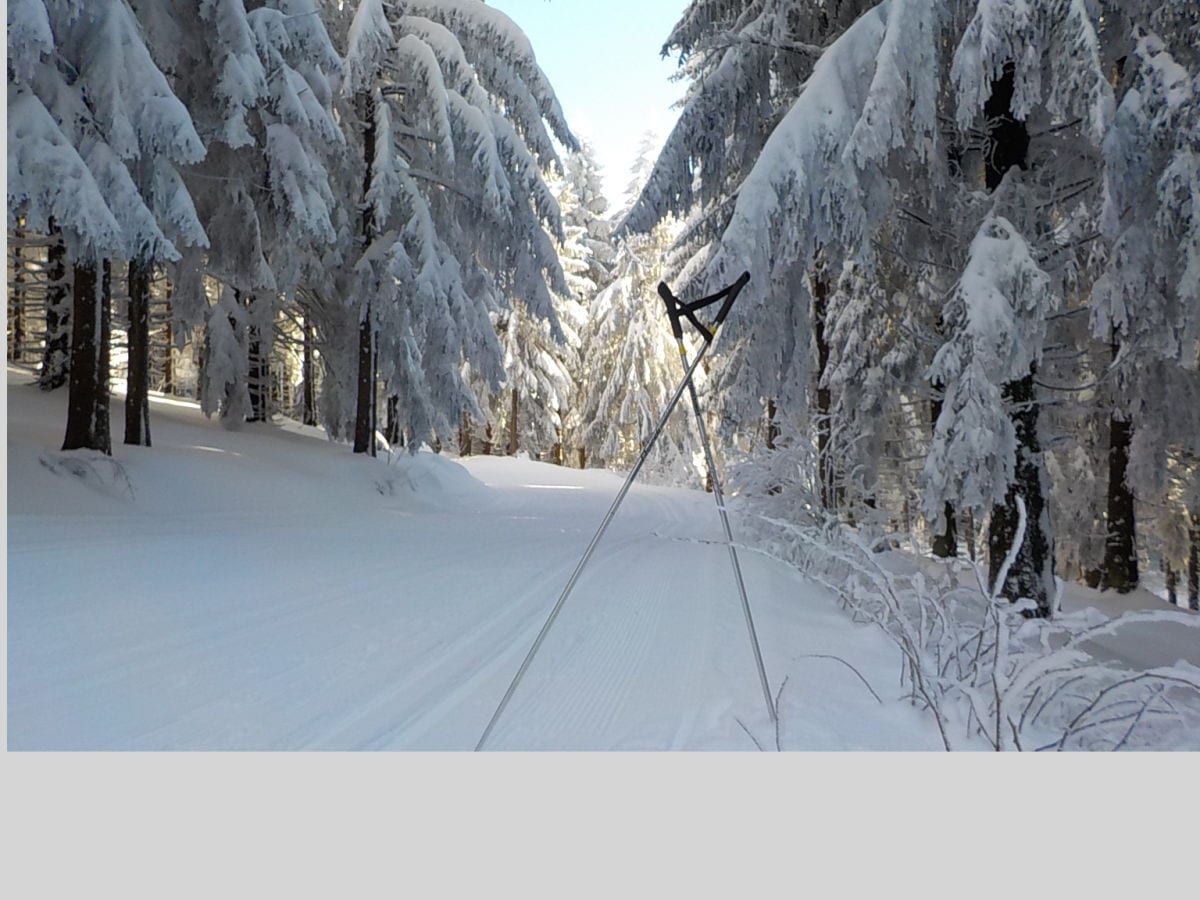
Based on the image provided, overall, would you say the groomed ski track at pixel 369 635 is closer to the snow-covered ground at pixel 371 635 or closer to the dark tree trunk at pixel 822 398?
the snow-covered ground at pixel 371 635

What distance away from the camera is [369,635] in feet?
8.54

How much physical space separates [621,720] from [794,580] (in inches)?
105

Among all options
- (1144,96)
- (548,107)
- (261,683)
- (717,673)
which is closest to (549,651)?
(717,673)

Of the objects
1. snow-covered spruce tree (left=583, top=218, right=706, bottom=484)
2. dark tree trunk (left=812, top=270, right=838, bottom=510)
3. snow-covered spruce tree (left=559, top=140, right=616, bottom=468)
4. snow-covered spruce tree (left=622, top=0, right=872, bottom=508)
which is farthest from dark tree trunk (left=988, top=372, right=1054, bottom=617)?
snow-covered spruce tree (left=559, top=140, right=616, bottom=468)

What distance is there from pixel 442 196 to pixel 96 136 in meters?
4.20

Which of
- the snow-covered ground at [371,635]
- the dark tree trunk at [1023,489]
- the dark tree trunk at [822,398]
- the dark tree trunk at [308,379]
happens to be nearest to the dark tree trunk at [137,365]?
the snow-covered ground at [371,635]

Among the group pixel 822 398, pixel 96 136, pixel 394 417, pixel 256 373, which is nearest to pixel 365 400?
pixel 394 417

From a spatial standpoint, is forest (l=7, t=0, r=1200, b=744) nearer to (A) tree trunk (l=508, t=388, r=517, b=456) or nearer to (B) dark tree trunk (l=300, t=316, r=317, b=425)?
(B) dark tree trunk (l=300, t=316, r=317, b=425)

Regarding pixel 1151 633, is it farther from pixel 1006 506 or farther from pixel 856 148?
pixel 856 148

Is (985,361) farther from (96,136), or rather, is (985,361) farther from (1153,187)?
(96,136)

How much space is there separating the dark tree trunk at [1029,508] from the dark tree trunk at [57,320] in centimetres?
856

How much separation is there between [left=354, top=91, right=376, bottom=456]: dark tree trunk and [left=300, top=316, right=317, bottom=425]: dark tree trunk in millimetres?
1595

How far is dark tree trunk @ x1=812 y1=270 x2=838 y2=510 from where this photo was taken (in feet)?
17.0

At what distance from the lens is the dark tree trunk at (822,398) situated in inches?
204
